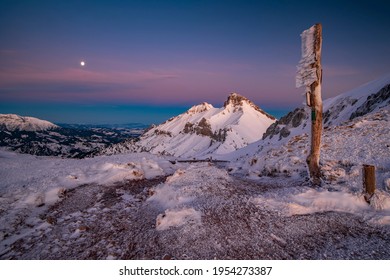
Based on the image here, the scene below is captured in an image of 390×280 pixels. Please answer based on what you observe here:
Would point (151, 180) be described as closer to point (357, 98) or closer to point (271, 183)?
point (271, 183)

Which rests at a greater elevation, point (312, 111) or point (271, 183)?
point (312, 111)

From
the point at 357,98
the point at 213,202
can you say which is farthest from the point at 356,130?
the point at 357,98

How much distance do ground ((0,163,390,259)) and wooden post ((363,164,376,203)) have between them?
1.18 metres

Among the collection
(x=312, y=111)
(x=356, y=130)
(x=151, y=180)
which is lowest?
(x=151, y=180)

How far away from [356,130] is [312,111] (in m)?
9.32

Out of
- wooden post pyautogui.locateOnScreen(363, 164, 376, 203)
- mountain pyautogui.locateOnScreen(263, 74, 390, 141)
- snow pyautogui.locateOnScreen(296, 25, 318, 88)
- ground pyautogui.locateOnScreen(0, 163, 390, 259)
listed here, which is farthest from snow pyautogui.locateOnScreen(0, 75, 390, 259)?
mountain pyautogui.locateOnScreen(263, 74, 390, 141)

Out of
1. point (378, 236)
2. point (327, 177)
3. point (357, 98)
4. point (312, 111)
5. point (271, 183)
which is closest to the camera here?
point (378, 236)

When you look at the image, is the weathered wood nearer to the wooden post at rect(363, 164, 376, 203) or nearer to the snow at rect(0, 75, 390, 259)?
the snow at rect(0, 75, 390, 259)

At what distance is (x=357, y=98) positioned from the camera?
161 ft

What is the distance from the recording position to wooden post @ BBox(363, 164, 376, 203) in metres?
8.05

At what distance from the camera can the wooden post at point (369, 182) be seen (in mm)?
8047

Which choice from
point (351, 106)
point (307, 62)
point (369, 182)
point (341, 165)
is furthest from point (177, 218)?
point (351, 106)

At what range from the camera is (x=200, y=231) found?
22.7 feet

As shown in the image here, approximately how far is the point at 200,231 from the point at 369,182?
20.0ft
